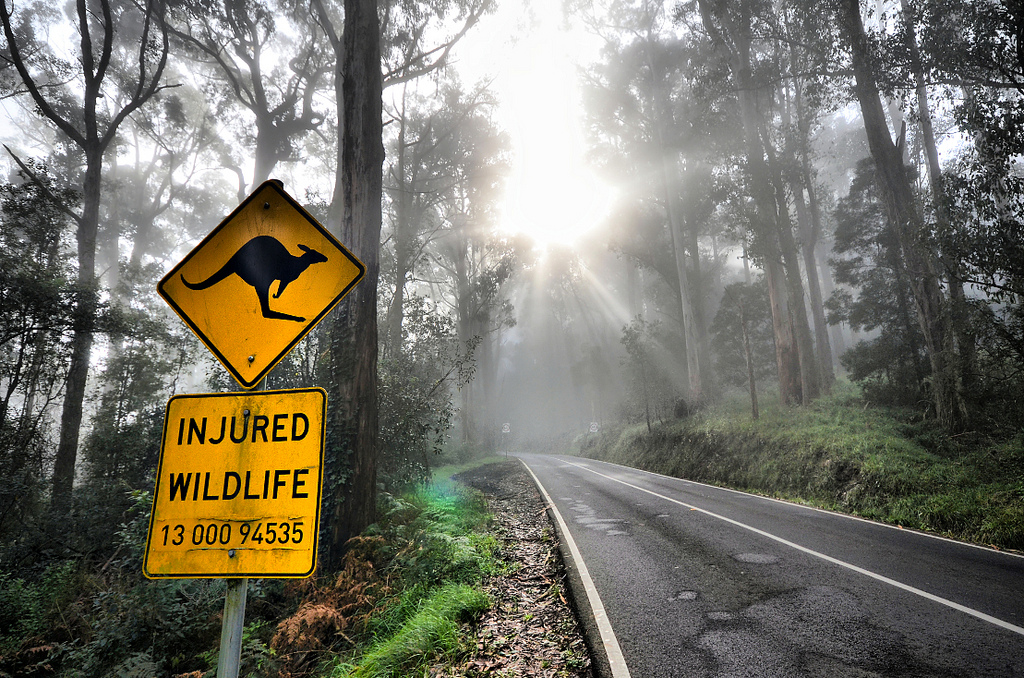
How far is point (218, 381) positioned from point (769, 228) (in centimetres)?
1843

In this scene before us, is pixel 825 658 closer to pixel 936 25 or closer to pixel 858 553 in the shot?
pixel 858 553

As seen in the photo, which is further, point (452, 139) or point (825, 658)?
point (452, 139)

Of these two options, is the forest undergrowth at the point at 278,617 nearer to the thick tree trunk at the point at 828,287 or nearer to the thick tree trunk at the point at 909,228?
the thick tree trunk at the point at 909,228

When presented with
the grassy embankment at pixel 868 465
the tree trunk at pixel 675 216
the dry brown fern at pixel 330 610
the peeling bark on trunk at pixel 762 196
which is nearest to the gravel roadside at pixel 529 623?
the dry brown fern at pixel 330 610

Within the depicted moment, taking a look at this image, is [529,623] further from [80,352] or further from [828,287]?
[828,287]

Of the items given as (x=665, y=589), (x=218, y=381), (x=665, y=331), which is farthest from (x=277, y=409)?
(x=665, y=331)

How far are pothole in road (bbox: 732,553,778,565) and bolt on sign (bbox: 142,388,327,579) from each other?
19.3 ft

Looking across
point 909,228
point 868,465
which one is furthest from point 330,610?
point 909,228

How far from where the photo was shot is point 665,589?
501cm

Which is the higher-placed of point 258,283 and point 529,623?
point 258,283

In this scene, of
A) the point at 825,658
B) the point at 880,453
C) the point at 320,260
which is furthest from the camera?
the point at 880,453

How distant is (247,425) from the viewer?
6.26ft

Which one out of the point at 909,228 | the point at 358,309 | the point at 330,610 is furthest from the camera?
the point at 909,228

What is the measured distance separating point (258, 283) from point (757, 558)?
6.55 metres
